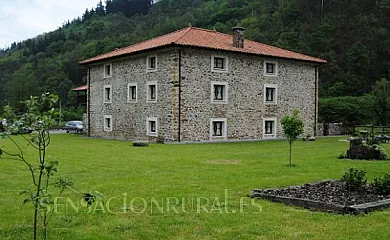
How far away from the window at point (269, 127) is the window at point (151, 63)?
8.38 metres

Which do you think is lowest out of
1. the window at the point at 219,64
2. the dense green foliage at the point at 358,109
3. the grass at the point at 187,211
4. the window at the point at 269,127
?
the grass at the point at 187,211

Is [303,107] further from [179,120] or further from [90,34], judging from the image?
[90,34]

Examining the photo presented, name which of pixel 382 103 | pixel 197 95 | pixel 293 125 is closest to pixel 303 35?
pixel 382 103

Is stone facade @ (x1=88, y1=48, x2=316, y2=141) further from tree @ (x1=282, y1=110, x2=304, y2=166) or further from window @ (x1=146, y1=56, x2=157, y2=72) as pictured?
tree @ (x1=282, y1=110, x2=304, y2=166)

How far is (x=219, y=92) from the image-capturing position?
93.6 feet

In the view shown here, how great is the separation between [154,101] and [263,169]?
16.0m

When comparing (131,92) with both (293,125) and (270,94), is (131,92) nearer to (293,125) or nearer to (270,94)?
(270,94)

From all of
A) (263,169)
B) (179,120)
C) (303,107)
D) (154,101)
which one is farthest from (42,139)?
(303,107)

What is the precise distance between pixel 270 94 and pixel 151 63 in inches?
340

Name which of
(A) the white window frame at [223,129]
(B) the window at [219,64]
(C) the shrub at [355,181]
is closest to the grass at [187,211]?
(C) the shrub at [355,181]

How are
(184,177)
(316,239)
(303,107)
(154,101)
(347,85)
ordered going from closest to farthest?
(316,239) → (184,177) → (154,101) → (303,107) → (347,85)

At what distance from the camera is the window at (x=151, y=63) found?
1118 inches

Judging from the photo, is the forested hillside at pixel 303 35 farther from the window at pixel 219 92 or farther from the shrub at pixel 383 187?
the shrub at pixel 383 187

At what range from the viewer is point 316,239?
19.3 feet
